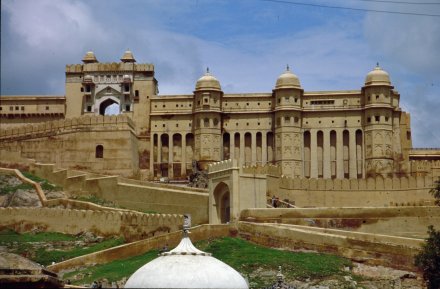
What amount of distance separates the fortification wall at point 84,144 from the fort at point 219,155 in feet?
0.33

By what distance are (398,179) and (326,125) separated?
11387 mm

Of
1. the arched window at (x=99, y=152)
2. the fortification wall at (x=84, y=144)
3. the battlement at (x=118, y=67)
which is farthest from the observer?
the battlement at (x=118, y=67)

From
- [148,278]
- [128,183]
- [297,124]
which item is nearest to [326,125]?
[297,124]

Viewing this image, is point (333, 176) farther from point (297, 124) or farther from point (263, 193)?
point (263, 193)

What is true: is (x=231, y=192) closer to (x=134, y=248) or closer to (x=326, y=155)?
(x=134, y=248)

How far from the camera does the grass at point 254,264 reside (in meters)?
42.1

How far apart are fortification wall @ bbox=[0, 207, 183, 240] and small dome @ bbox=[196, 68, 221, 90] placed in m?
22.0

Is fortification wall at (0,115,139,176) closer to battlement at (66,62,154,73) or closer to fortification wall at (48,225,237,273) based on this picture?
battlement at (66,62,154,73)

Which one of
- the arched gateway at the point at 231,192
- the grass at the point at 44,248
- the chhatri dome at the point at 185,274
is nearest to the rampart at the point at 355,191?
the arched gateway at the point at 231,192

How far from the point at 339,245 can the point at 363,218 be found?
5.80 metres

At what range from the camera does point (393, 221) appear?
51.5 metres

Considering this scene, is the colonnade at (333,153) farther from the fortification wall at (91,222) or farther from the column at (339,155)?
the fortification wall at (91,222)

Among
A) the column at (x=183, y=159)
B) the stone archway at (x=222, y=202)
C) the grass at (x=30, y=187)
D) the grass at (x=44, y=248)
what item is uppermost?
the column at (x=183, y=159)

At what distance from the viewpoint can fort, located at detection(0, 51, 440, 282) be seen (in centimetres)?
5275
